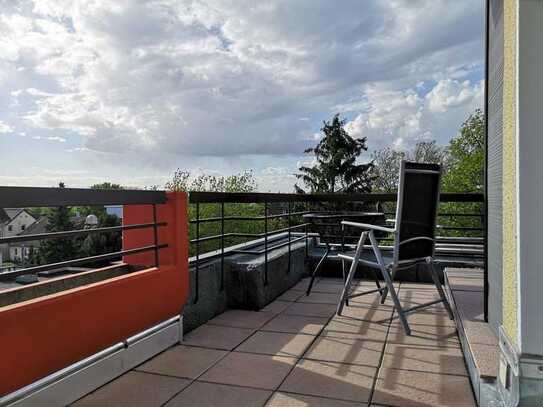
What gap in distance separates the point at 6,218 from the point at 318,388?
5.04 feet

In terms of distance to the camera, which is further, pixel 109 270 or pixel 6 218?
pixel 109 270

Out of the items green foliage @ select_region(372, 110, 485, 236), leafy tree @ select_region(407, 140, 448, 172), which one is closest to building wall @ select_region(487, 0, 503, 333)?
green foliage @ select_region(372, 110, 485, 236)

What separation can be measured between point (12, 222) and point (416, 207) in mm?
2522

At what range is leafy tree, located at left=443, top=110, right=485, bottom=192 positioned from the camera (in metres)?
17.5

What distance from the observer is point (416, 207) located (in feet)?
10.1

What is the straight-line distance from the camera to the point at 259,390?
2018mm

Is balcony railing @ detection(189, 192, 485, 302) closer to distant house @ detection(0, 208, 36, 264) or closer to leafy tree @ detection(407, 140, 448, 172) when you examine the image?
distant house @ detection(0, 208, 36, 264)

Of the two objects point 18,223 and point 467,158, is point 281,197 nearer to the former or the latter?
point 18,223

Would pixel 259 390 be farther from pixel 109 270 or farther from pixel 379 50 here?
pixel 379 50

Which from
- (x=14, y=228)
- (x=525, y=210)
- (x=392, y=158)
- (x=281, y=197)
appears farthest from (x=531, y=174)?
(x=392, y=158)

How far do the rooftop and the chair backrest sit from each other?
568 millimetres

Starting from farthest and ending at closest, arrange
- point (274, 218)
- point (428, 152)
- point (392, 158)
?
point (392, 158)
point (428, 152)
point (274, 218)

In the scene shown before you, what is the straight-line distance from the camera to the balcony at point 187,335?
1688mm

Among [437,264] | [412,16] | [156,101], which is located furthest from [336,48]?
[156,101]
